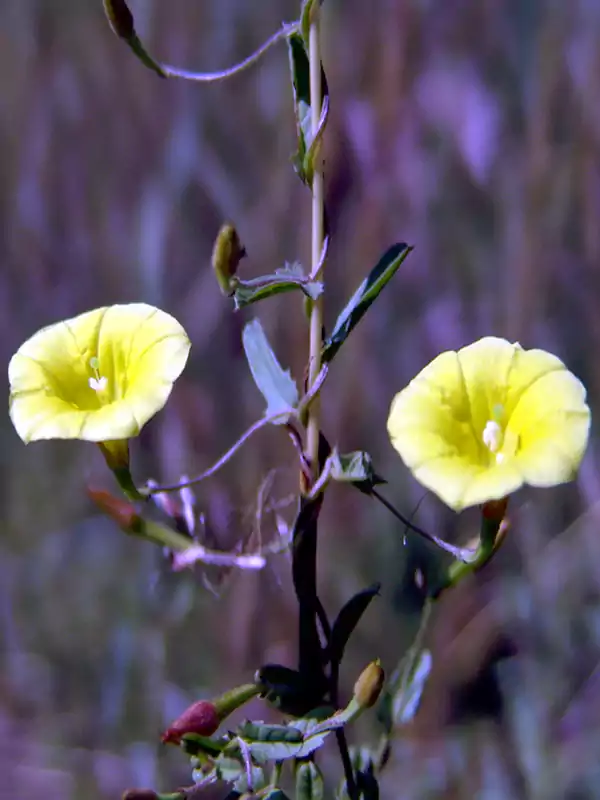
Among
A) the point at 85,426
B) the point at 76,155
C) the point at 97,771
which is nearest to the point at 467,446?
the point at 85,426

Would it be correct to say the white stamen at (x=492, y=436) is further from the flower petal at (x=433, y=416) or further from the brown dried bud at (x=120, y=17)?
the brown dried bud at (x=120, y=17)

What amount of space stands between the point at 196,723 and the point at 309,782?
0.50 ft

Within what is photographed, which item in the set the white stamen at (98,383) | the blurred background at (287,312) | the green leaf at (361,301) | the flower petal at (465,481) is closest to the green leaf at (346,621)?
the flower petal at (465,481)

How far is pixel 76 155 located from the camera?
221cm

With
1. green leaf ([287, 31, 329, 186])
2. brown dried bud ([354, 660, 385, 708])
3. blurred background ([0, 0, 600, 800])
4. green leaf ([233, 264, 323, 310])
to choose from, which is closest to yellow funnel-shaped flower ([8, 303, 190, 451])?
green leaf ([233, 264, 323, 310])

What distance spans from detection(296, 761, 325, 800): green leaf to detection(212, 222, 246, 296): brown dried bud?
473 mm

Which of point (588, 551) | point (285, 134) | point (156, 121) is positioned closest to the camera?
point (588, 551)

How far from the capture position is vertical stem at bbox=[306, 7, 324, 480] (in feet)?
2.30

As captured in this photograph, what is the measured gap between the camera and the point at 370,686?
691 millimetres

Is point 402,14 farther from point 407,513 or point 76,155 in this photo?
point 407,513

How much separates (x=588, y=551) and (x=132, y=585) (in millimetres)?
1127

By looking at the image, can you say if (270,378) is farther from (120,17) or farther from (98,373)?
(120,17)

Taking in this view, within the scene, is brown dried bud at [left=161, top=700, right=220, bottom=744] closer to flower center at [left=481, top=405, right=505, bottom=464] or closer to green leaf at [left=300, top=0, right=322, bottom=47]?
flower center at [left=481, top=405, right=505, bottom=464]

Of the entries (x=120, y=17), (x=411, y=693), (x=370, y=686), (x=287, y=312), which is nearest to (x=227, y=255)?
(x=120, y=17)
